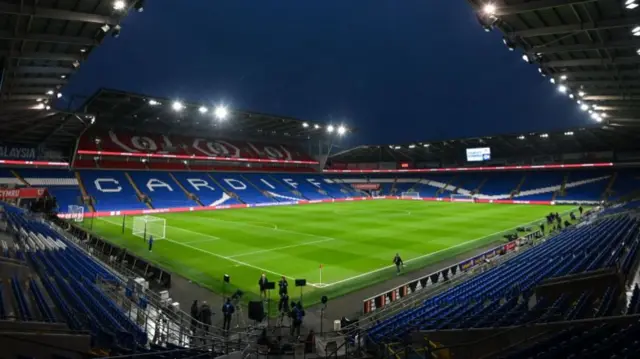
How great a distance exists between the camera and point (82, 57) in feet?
59.3

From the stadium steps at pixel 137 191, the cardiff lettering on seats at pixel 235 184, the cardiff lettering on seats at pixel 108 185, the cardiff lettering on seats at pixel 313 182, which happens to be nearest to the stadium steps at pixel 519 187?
the cardiff lettering on seats at pixel 313 182

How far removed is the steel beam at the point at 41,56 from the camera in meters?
15.5

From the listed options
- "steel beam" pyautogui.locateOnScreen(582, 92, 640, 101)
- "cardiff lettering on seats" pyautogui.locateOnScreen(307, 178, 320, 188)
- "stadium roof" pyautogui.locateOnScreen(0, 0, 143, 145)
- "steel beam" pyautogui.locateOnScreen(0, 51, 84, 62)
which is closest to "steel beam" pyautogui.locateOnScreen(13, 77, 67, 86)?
"stadium roof" pyautogui.locateOnScreen(0, 0, 143, 145)

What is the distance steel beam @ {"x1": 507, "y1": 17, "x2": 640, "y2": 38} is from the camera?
12.7 m

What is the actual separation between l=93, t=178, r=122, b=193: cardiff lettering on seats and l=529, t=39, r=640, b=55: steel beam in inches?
1853

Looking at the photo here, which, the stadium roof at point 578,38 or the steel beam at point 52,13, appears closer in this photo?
the steel beam at point 52,13

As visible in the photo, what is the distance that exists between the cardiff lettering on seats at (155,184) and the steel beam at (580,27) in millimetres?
46901

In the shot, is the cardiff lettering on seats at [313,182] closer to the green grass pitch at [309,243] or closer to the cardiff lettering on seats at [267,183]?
the cardiff lettering on seats at [267,183]

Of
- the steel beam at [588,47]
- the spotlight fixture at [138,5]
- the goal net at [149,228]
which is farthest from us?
the goal net at [149,228]

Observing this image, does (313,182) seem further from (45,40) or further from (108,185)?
(45,40)

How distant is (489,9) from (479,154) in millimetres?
59786

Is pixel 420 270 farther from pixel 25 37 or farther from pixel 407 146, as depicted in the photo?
pixel 407 146

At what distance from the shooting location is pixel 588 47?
1523 cm

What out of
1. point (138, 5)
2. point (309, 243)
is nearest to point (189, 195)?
point (309, 243)
